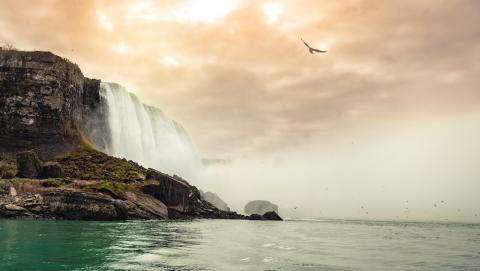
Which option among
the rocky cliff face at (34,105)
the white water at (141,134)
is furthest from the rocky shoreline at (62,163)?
the white water at (141,134)

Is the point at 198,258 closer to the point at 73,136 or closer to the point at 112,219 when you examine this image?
the point at 112,219

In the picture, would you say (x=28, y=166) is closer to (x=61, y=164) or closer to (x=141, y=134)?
(x=61, y=164)

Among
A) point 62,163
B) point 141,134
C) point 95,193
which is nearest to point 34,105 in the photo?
point 62,163

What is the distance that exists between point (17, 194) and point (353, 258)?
212ft

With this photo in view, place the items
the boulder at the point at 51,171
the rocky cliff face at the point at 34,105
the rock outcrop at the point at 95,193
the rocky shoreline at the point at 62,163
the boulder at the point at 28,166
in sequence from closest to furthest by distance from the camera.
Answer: the rock outcrop at the point at 95,193 → the rocky shoreline at the point at 62,163 → the boulder at the point at 28,166 → the boulder at the point at 51,171 → the rocky cliff face at the point at 34,105

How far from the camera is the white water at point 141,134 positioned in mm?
137875

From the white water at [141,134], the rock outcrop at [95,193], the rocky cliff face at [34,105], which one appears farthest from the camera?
the white water at [141,134]

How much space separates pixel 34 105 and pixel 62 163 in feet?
60.2

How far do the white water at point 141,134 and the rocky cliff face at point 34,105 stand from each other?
2319cm

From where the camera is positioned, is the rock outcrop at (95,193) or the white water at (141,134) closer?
the rock outcrop at (95,193)

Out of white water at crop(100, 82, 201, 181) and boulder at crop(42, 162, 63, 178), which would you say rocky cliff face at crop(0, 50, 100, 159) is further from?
white water at crop(100, 82, 201, 181)

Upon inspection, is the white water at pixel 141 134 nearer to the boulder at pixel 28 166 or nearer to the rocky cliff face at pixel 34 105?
the rocky cliff face at pixel 34 105

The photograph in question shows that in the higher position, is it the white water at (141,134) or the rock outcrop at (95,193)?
the white water at (141,134)

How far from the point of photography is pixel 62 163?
102m
